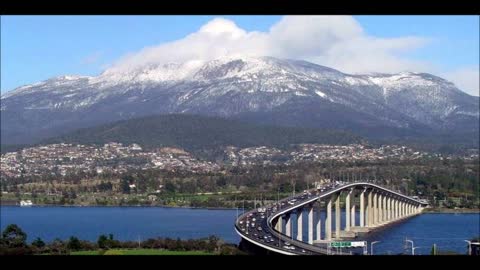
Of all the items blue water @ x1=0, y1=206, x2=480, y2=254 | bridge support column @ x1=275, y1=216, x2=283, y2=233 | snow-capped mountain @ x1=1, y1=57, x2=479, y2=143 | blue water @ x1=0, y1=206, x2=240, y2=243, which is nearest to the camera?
blue water @ x1=0, y1=206, x2=480, y2=254

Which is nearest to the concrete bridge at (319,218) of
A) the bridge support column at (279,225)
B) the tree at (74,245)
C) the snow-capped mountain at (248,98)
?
the bridge support column at (279,225)

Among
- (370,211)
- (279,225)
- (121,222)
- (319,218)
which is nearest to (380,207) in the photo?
(370,211)

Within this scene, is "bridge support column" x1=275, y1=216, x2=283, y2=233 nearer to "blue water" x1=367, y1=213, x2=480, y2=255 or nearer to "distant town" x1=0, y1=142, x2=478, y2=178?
"blue water" x1=367, y1=213, x2=480, y2=255

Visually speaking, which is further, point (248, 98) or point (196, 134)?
point (248, 98)

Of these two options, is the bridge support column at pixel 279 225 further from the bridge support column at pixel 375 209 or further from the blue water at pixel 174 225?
the bridge support column at pixel 375 209

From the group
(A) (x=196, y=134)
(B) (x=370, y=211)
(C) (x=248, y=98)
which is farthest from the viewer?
(C) (x=248, y=98)

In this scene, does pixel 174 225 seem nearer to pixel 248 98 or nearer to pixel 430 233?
pixel 430 233

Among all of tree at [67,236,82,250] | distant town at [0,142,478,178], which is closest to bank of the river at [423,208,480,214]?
distant town at [0,142,478,178]
